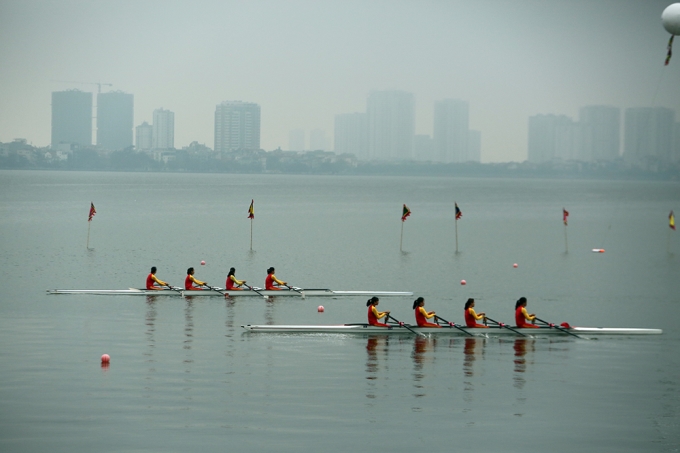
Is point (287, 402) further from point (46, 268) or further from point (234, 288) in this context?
point (46, 268)

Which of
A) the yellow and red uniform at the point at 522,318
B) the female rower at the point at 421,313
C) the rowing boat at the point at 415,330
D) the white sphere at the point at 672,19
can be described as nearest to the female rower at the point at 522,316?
the yellow and red uniform at the point at 522,318

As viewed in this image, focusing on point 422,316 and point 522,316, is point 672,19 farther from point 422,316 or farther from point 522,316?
point 422,316

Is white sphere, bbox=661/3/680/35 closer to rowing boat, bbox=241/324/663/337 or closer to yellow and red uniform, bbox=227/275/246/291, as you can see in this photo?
rowing boat, bbox=241/324/663/337

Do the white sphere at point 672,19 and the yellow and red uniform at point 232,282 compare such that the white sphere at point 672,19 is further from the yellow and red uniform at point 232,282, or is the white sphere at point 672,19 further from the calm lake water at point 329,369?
the yellow and red uniform at point 232,282

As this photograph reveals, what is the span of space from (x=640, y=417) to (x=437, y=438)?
407cm

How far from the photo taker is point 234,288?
28500mm

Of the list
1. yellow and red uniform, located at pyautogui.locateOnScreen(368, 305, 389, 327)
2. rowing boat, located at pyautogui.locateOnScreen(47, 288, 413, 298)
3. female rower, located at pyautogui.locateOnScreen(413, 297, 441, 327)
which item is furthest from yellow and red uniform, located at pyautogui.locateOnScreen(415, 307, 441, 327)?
rowing boat, located at pyautogui.locateOnScreen(47, 288, 413, 298)

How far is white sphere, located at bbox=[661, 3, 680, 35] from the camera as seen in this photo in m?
16.2

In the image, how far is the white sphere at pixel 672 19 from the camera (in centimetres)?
1619

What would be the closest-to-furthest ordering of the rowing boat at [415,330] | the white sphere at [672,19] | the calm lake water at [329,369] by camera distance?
the calm lake water at [329,369], the white sphere at [672,19], the rowing boat at [415,330]

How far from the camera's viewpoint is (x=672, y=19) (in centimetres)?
1622

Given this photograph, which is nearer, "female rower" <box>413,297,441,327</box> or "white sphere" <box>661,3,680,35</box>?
"white sphere" <box>661,3,680,35</box>

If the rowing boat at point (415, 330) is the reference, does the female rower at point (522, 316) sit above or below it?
above

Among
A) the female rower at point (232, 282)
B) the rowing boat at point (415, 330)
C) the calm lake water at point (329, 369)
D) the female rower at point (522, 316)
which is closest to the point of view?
the calm lake water at point (329, 369)
